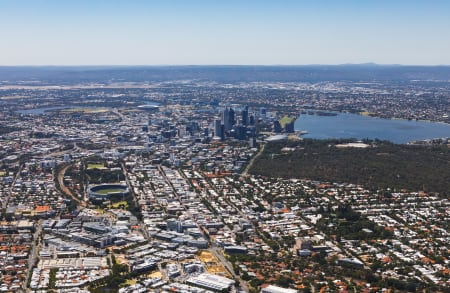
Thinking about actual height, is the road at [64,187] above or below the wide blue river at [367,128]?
above

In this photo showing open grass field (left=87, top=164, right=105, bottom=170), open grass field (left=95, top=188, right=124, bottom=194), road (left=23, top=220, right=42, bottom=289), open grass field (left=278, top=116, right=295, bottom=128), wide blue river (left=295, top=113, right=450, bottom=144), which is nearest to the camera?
road (left=23, top=220, right=42, bottom=289)

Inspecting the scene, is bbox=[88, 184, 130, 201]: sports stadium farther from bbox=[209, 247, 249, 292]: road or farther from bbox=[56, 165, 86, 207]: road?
bbox=[209, 247, 249, 292]: road

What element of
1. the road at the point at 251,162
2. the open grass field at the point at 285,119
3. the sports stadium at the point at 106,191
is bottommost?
the open grass field at the point at 285,119

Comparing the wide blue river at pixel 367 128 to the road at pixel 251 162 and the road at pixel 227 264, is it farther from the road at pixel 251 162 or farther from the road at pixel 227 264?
the road at pixel 227 264

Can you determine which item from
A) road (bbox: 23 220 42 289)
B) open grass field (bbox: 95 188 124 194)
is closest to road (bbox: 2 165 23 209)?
road (bbox: 23 220 42 289)

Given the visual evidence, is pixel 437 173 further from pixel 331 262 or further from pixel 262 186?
pixel 331 262

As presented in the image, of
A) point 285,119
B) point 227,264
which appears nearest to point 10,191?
point 227,264

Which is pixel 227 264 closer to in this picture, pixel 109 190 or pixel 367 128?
pixel 109 190

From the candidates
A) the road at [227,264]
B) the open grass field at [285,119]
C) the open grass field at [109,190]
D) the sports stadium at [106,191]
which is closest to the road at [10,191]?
the sports stadium at [106,191]

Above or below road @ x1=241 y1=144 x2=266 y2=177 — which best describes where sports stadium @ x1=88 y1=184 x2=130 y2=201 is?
above
